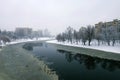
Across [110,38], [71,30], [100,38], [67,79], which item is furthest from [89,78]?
[71,30]

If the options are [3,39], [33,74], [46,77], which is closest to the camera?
[46,77]

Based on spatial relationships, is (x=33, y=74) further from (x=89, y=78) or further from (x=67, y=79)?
(x=89, y=78)

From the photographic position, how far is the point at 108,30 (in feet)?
279

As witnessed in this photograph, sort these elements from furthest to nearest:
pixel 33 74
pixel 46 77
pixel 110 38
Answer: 1. pixel 110 38
2. pixel 33 74
3. pixel 46 77

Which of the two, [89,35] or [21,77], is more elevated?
[89,35]

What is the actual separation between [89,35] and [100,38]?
737 centimetres

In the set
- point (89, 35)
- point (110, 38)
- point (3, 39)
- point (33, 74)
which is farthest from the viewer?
point (3, 39)

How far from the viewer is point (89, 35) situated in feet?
271

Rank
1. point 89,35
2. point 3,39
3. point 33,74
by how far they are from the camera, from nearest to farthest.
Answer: point 33,74 < point 89,35 < point 3,39

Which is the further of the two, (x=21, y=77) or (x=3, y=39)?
(x=3, y=39)

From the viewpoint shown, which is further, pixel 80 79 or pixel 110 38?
pixel 110 38

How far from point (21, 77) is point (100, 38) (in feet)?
216

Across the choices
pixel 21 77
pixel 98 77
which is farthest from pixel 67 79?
pixel 21 77

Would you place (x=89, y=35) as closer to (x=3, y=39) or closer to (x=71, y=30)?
(x=71, y=30)
